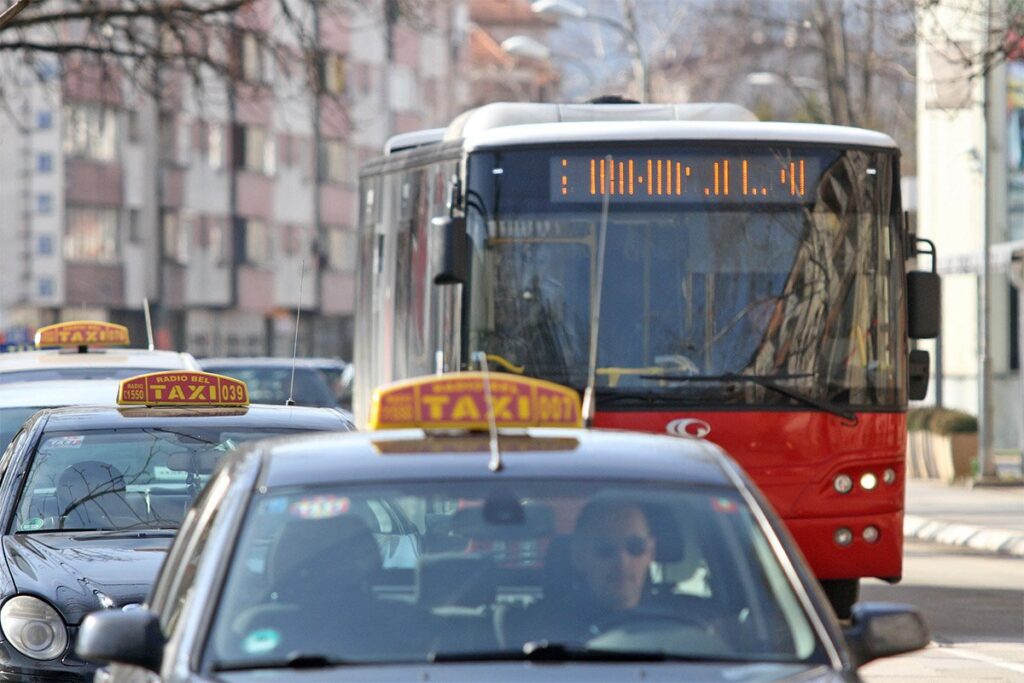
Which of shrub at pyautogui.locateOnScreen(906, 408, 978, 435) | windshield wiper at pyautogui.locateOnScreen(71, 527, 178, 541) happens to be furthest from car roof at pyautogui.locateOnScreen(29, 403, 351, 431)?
shrub at pyautogui.locateOnScreen(906, 408, 978, 435)

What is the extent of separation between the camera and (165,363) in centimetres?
1397

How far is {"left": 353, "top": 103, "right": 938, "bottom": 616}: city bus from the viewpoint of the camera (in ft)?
38.7

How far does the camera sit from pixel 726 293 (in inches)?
468

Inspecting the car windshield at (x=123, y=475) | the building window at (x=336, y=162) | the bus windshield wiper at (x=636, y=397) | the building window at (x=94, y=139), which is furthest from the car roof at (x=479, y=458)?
the building window at (x=336, y=162)

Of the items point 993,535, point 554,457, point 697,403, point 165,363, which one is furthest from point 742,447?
point 993,535

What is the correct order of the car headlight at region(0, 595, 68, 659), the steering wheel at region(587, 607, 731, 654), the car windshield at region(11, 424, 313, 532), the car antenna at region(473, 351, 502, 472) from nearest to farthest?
the steering wheel at region(587, 607, 731, 654) < the car antenna at region(473, 351, 502, 472) < the car headlight at region(0, 595, 68, 659) < the car windshield at region(11, 424, 313, 532)

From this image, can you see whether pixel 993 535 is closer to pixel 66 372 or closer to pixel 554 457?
pixel 66 372

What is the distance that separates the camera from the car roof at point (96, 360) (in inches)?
549

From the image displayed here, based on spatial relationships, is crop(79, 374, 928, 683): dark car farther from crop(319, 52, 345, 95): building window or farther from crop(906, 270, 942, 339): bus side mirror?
crop(319, 52, 345, 95): building window

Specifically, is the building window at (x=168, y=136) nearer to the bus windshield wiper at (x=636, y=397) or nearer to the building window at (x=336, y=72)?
the building window at (x=336, y=72)

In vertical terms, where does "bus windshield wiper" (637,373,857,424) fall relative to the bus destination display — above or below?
below

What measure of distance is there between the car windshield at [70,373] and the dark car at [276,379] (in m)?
7.61

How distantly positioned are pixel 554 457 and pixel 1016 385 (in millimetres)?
30058

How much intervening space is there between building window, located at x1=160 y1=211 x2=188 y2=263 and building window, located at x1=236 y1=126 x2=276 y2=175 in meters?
4.65
